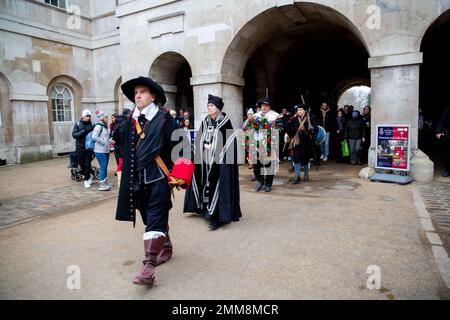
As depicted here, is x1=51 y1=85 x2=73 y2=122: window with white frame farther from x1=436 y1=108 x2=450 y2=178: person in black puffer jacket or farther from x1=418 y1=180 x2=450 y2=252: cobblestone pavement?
x1=436 y1=108 x2=450 y2=178: person in black puffer jacket

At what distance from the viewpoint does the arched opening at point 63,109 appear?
1425cm

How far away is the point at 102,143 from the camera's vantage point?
727cm

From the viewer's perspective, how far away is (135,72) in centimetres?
1145

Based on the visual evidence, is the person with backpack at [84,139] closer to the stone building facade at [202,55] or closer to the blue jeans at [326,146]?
the stone building facade at [202,55]

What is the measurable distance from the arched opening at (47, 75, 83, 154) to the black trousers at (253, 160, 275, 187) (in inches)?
430

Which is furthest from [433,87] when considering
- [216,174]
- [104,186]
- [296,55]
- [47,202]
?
[47,202]

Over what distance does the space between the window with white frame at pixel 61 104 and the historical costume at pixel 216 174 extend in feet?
38.8

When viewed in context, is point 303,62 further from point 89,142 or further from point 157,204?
point 157,204

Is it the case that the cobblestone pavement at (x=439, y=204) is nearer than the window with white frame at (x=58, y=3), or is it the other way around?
the cobblestone pavement at (x=439, y=204)

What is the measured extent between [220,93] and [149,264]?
7271mm

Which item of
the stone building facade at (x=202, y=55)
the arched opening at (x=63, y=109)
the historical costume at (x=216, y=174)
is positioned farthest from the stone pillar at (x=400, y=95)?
the arched opening at (x=63, y=109)

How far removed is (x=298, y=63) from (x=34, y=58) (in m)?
11.1

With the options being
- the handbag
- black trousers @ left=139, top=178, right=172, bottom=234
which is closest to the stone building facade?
the handbag
